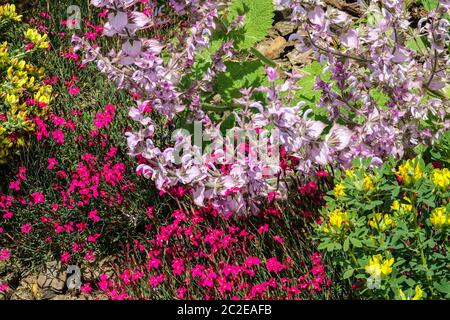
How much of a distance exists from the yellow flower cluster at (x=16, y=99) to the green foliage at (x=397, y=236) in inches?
81.4

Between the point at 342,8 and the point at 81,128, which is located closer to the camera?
the point at 81,128

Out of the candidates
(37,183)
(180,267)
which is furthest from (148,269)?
(37,183)

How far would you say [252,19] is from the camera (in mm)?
3732

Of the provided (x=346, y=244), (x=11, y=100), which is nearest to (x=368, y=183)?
A: (x=346, y=244)

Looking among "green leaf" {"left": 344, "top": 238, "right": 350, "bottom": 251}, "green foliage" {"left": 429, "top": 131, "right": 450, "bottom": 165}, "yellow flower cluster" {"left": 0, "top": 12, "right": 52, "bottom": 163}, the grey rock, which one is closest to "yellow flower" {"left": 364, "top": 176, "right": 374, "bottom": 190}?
"green leaf" {"left": 344, "top": 238, "right": 350, "bottom": 251}

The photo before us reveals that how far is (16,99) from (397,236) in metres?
2.39

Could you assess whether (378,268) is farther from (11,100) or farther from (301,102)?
(11,100)

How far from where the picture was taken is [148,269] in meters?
3.19

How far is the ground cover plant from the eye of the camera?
2398 millimetres

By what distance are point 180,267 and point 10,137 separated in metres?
1.42

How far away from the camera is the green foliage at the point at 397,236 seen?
7.24 ft

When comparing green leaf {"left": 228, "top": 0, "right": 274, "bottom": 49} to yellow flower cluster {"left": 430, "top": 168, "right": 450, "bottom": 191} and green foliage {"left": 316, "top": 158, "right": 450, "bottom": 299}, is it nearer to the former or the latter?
green foliage {"left": 316, "top": 158, "right": 450, "bottom": 299}
